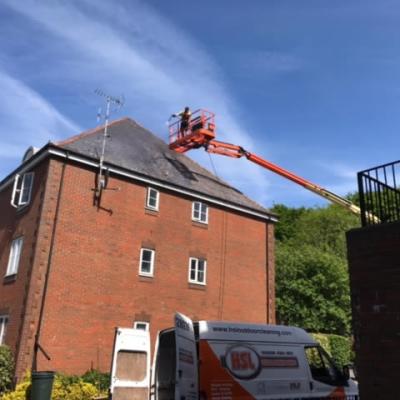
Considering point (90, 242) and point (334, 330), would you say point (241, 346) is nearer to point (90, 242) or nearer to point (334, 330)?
point (90, 242)

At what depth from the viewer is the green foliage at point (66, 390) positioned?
13.8 metres

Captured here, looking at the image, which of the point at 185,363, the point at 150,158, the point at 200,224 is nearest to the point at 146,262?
the point at 200,224

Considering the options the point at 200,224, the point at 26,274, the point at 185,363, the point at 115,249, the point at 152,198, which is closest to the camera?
the point at 185,363

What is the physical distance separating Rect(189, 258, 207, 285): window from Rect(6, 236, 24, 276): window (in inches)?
302

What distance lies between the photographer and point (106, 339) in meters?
18.4

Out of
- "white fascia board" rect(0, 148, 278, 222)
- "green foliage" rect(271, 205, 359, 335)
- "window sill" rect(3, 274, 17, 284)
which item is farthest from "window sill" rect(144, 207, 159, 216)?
"green foliage" rect(271, 205, 359, 335)

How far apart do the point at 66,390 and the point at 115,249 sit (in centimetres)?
659

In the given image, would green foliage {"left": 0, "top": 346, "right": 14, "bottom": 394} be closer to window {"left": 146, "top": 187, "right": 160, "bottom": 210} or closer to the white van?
the white van

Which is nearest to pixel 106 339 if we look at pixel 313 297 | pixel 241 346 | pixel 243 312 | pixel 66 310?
pixel 66 310

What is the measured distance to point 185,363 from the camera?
9953mm

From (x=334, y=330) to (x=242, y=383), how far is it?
2259 centimetres

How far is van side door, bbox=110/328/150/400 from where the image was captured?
12719 mm

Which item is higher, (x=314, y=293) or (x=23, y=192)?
(x=23, y=192)

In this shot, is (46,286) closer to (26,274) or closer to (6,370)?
(26,274)
